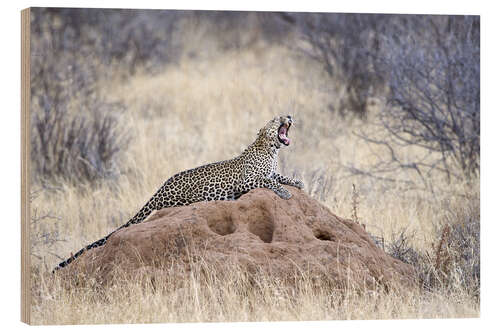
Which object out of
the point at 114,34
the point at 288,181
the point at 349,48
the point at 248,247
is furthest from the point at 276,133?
the point at 114,34

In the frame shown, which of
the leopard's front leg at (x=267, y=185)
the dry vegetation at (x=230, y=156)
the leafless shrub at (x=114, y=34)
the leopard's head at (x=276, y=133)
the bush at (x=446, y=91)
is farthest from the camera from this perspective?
the leafless shrub at (x=114, y=34)

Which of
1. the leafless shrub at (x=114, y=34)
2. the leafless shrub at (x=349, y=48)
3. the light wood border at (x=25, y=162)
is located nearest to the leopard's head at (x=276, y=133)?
the light wood border at (x=25, y=162)

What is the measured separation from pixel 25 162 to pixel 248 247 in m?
1.97

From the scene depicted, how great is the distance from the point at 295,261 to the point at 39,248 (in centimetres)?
369

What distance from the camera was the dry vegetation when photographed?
7.66 metres

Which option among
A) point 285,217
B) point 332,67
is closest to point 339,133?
point 332,67

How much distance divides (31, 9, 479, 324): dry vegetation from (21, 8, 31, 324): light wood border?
12 cm

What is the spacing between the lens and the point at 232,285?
25.0 feet

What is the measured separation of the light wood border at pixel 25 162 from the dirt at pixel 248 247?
0.35 meters

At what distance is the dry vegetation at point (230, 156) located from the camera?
7.66 metres

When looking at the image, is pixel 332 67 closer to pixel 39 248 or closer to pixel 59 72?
pixel 59 72

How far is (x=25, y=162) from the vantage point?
25.5 ft

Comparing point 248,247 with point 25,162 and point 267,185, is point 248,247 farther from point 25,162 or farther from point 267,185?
point 25,162

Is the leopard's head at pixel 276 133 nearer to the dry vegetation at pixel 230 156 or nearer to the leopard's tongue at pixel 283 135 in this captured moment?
the leopard's tongue at pixel 283 135
